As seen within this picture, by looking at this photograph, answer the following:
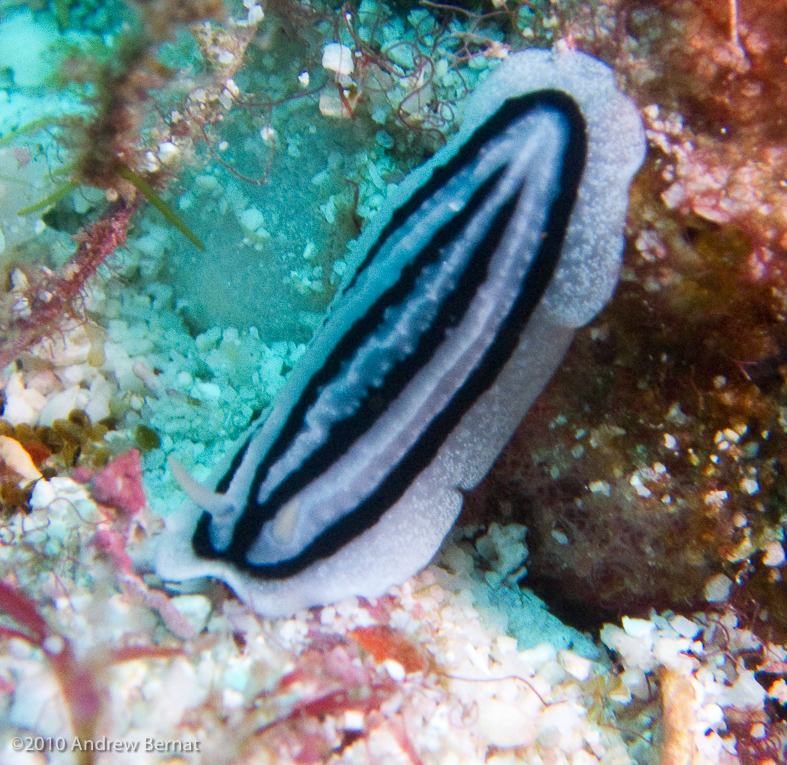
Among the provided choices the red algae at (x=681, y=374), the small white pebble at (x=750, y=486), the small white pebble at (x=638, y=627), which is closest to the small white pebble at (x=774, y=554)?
the red algae at (x=681, y=374)

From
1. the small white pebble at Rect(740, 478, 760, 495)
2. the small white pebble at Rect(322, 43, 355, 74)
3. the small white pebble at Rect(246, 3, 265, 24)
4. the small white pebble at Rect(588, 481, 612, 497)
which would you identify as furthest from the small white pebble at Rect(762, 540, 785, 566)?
the small white pebble at Rect(246, 3, 265, 24)

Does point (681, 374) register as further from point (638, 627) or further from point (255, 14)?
point (255, 14)

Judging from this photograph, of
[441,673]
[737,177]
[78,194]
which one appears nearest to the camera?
[737,177]

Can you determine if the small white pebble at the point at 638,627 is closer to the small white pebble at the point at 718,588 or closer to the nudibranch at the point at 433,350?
the small white pebble at the point at 718,588

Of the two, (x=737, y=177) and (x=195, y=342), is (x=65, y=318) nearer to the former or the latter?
(x=195, y=342)

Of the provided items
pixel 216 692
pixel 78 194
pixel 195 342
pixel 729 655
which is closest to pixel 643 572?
pixel 729 655
